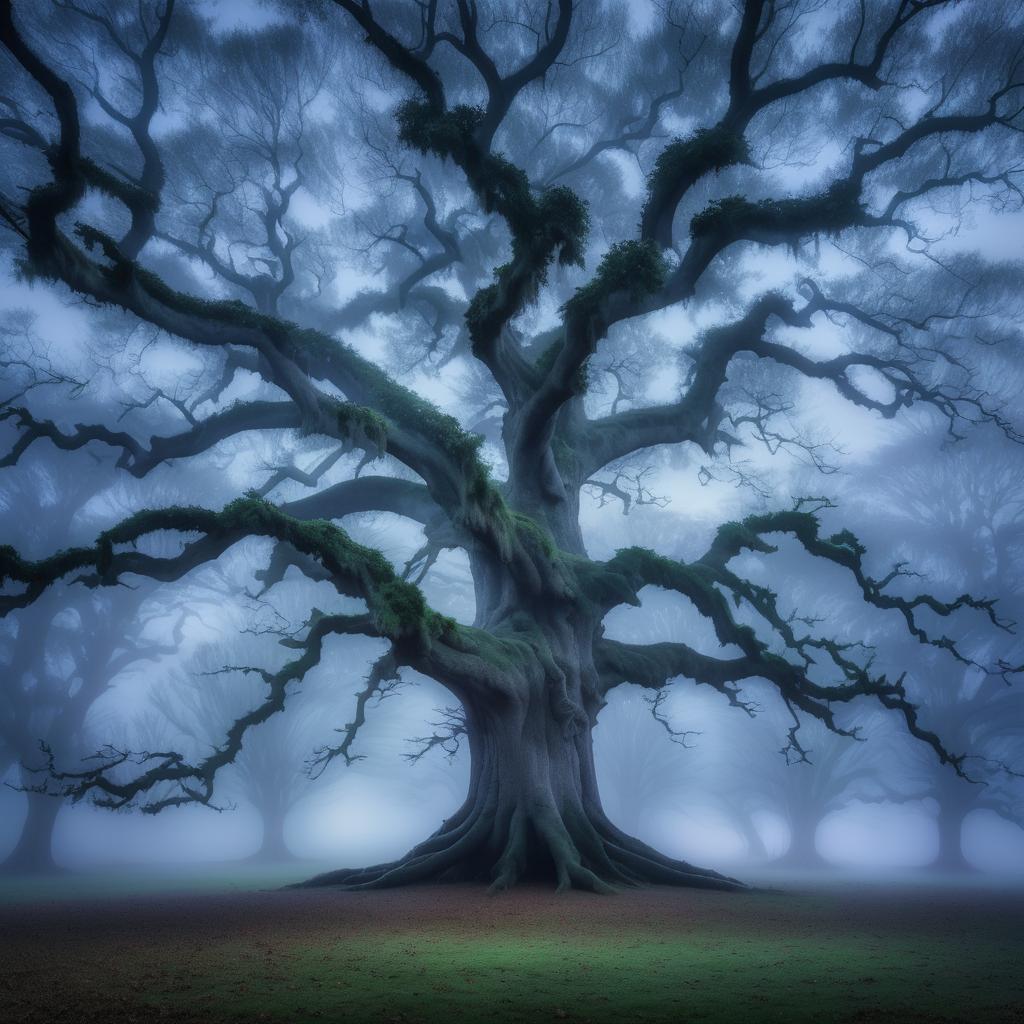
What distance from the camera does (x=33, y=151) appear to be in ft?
43.0

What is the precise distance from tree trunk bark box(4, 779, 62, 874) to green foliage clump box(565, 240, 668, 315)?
77.6ft

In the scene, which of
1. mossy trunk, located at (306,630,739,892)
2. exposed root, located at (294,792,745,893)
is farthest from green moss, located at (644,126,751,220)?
exposed root, located at (294,792,745,893)

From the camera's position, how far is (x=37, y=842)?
21.9 metres

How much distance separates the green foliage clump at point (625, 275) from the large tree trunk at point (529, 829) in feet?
19.4

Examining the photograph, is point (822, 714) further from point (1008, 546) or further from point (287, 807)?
point (287, 807)

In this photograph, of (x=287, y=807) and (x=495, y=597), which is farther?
(x=287, y=807)

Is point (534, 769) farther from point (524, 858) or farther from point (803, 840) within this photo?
point (803, 840)

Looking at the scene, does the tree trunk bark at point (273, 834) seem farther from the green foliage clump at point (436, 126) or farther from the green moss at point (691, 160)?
the green moss at point (691, 160)

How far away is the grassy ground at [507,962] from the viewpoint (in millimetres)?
3582

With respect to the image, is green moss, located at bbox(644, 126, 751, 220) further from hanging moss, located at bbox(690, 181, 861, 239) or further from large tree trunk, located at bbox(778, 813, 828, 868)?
large tree trunk, located at bbox(778, 813, 828, 868)

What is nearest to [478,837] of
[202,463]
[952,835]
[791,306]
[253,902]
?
[253,902]

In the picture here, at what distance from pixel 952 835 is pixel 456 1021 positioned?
1271 inches

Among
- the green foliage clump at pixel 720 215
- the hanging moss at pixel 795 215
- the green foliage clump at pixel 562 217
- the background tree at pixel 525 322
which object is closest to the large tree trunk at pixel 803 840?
the background tree at pixel 525 322

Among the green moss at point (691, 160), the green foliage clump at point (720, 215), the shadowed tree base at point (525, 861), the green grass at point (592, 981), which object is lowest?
the green grass at point (592, 981)
